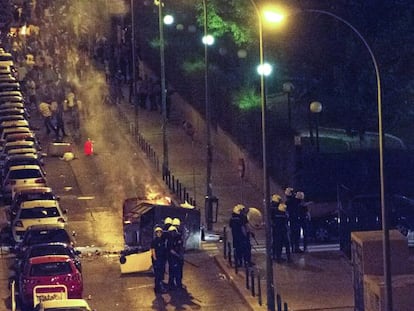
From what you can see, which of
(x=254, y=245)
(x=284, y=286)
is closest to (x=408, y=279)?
(x=284, y=286)

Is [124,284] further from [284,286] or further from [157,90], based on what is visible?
[157,90]

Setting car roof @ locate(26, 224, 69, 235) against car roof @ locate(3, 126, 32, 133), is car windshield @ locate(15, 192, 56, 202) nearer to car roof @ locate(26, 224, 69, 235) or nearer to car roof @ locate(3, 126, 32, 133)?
car roof @ locate(26, 224, 69, 235)

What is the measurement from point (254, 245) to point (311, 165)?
22.6 feet

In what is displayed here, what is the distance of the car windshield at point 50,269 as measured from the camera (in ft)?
105

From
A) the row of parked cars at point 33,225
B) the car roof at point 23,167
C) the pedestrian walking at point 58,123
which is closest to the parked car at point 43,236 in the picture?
the row of parked cars at point 33,225

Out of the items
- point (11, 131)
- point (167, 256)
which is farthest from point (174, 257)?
point (11, 131)

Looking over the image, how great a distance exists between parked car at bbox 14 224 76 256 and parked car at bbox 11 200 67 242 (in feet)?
7.92

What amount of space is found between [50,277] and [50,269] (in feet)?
0.66

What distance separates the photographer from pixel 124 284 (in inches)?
1404

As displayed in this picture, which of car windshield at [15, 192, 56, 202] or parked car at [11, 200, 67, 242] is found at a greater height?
car windshield at [15, 192, 56, 202]

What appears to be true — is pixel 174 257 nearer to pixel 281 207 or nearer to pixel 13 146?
pixel 281 207

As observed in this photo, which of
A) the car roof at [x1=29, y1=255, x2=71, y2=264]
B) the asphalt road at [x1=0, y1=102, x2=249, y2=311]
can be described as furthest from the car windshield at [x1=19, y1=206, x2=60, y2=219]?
the car roof at [x1=29, y1=255, x2=71, y2=264]

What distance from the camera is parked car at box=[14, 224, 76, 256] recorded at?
36656mm

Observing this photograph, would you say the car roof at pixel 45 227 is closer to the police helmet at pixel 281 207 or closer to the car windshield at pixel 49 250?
the car windshield at pixel 49 250
